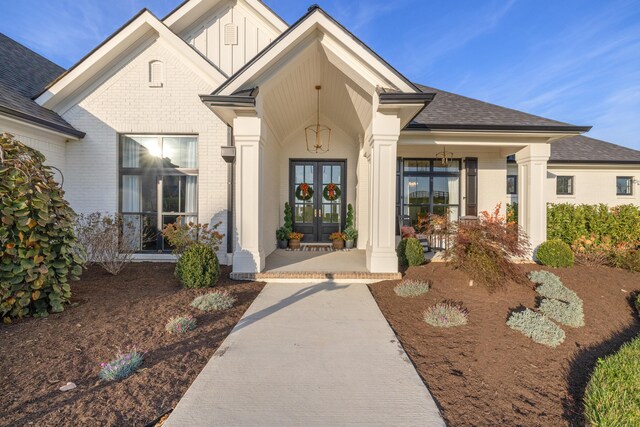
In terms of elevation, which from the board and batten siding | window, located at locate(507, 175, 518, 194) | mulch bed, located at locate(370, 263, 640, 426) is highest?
the board and batten siding

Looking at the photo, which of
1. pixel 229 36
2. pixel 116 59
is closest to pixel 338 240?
pixel 229 36

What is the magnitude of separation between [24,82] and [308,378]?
9349 millimetres

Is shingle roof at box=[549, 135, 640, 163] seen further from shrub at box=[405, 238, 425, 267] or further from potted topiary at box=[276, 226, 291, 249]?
potted topiary at box=[276, 226, 291, 249]

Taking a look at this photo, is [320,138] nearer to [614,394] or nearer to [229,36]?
[229,36]

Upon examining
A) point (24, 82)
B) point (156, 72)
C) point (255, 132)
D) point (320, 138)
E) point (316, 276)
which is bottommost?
point (316, 276)

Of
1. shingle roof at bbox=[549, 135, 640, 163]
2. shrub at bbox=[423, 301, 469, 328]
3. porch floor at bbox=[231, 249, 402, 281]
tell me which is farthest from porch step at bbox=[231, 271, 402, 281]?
shingle roof at bbox=[549, 135, 640, 163]

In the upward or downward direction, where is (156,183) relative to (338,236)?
upward

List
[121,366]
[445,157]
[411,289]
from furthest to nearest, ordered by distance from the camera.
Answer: [445,157] < [411,289] < [121,366]

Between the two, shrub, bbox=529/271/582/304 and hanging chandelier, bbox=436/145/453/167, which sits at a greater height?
hanging chandelier, bbox=436/145/453/167

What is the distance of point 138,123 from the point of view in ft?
22.7

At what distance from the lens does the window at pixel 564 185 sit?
1323 cm

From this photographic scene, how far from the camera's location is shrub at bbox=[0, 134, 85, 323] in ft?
11.6

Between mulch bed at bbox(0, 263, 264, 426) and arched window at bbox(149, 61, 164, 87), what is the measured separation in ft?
15.6

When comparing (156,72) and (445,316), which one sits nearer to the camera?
(445,316)
